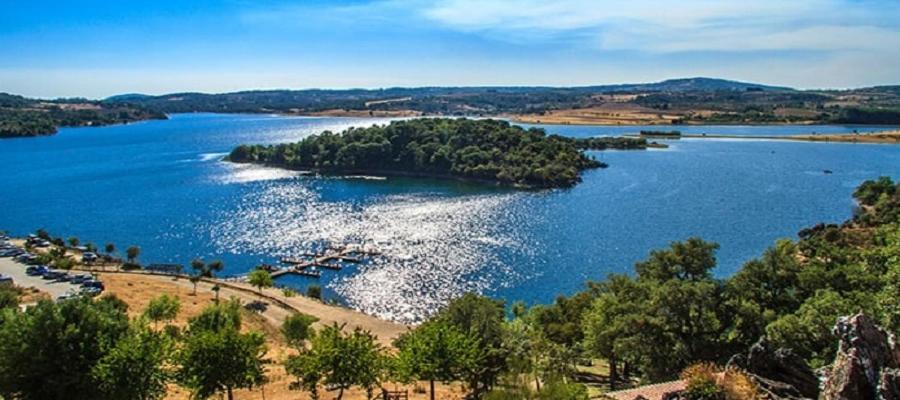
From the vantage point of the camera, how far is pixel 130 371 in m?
26.5

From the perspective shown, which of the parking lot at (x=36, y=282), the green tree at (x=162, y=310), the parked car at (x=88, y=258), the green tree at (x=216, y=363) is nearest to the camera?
the green tree at (x=216, y=363)

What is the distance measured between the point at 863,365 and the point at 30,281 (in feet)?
233

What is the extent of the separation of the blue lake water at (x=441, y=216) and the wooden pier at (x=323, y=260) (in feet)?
6.47

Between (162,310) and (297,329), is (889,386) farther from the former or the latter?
(162,310)

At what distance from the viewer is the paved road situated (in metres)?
60.6

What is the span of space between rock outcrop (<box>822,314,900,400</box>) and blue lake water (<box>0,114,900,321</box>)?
161 ft

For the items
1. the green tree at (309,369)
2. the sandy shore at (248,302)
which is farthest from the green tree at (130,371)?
the sandy shore at (248,302)

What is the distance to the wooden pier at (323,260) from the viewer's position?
78.3m

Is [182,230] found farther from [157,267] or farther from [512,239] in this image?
[512,239]

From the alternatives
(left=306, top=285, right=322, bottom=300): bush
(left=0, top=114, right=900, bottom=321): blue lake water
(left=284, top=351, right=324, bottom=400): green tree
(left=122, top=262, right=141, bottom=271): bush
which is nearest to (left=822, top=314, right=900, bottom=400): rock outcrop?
(left=284, top=351, right=324, bottom=400): green tree

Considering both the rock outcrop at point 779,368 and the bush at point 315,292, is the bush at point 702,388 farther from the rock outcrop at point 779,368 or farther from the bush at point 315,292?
the bush at point 315,292

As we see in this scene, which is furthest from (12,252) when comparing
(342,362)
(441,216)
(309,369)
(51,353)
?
(342,362)

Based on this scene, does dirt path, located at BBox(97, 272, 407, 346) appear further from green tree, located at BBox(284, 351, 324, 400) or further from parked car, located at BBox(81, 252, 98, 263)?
→ green tree, located at BBox(284, 351, 324, 400)

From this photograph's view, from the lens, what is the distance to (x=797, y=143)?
648 feet
